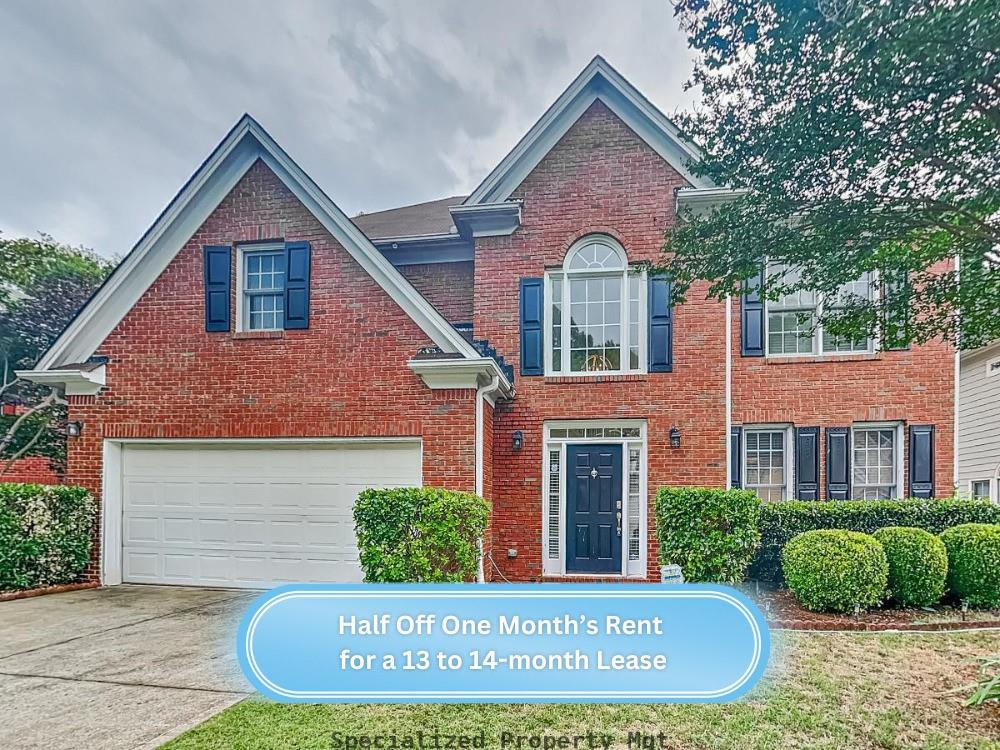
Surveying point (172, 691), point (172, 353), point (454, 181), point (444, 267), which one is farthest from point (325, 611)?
point (454, 181)

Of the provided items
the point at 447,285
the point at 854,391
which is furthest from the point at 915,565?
the point at 447,285

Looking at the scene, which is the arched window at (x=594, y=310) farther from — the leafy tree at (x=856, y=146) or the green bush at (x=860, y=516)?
the green bush at (x=860, y=516)

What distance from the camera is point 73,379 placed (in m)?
9.19

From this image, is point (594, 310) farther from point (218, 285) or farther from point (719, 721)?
point (719, 721)

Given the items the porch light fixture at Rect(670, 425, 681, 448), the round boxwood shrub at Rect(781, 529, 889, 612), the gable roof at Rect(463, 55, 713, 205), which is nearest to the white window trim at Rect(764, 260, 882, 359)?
the porch light fixture at Rect(670, 425, 681, 448)

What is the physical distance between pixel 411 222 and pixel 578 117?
452 cm

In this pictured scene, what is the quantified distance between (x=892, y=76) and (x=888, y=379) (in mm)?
6540

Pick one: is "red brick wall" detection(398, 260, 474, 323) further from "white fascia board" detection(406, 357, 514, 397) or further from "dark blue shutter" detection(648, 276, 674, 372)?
"dark blue shutter" detection(648, 276, 674, 372)

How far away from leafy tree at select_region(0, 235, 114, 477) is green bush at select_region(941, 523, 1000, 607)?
51.8ft

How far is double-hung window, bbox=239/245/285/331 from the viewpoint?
30.8 feet

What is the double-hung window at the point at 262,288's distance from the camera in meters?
9.38

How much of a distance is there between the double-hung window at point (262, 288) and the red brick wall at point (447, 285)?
260 cm

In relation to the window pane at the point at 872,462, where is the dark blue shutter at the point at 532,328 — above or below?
above

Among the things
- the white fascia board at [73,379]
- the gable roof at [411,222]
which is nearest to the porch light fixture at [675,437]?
the gable roof at [411,222]
